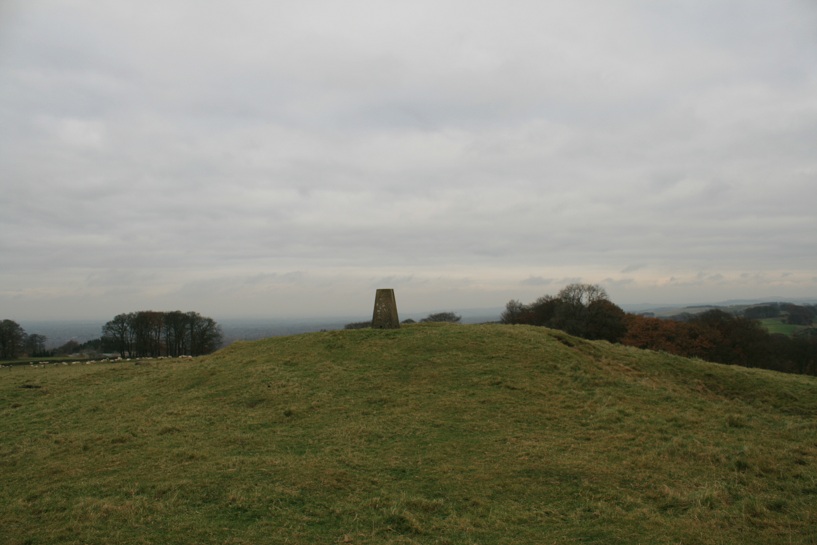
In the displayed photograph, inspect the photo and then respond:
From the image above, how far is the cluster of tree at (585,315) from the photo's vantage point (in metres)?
46.9

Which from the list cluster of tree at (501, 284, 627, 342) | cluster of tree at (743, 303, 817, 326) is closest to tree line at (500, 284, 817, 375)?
cluster of tree at (501, 284, 627, 342)

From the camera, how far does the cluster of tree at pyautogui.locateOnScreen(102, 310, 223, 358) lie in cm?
5369

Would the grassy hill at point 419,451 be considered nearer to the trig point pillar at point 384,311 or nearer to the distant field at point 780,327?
the trig point pillar at point 384,311

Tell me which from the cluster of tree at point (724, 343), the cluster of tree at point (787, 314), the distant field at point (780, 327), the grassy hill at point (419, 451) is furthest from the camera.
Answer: the cluster of tree at point (787, 314)

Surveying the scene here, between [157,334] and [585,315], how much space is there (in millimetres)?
46666

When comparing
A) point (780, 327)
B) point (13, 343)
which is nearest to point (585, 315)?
point (780, 327)

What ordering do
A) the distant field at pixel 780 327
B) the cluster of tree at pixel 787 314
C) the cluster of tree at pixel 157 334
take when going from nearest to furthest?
the cluster of tree at pixel 157 334 → the distant field at pixel 780 327 → the cluster of tree at pixel 787 314

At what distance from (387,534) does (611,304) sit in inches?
1997

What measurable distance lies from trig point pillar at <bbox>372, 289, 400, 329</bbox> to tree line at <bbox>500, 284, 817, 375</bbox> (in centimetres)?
2827

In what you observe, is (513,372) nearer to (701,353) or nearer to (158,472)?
(158,472)

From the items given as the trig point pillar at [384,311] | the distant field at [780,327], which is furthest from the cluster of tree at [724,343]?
the trig point pillar at [384,311]

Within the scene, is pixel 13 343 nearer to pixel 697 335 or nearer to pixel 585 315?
pixel 585 315

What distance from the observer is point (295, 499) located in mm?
8266

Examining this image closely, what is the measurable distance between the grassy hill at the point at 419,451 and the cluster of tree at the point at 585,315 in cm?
2667
